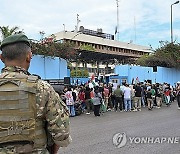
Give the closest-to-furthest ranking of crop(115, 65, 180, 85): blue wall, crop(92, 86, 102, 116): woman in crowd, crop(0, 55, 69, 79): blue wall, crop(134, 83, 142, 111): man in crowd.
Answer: crop(92, 86, 102, 116): woman in crowd, crop(134, 83, 142, 111): man in crowd, crop(0, 55, 69, 79): blue wall, crop(115, 65, 180, 85): blue wall

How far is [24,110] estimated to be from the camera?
2086 mm

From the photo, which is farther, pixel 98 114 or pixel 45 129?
pixel 98 114

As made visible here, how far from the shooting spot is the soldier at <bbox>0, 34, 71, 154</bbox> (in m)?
2.07

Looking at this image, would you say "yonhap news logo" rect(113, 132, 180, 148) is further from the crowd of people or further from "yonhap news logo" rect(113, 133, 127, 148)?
the crowd of people

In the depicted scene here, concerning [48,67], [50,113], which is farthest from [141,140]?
[48,67]

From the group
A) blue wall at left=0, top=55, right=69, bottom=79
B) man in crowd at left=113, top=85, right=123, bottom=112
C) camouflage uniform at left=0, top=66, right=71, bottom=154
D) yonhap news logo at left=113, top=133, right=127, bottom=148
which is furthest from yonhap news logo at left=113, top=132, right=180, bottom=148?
blue wall at left=0, top=55, right=69, bottom=79

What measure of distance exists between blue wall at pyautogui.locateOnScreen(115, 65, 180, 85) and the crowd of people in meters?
9.26

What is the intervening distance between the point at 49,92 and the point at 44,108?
13 centimetres

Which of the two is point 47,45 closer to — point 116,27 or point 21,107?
point 21,107

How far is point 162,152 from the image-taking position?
6.21 meters

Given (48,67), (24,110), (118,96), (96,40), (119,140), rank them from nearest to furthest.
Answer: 1. (24,110)
2. (119,140)
3. (118,96)
4. (48,67)
5. (96,40)

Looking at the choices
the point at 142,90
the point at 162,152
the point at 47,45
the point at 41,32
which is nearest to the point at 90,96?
the point at 142,90

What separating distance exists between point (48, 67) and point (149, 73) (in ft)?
47.3

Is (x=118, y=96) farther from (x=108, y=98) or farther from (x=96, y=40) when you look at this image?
(x=96, y=40)
